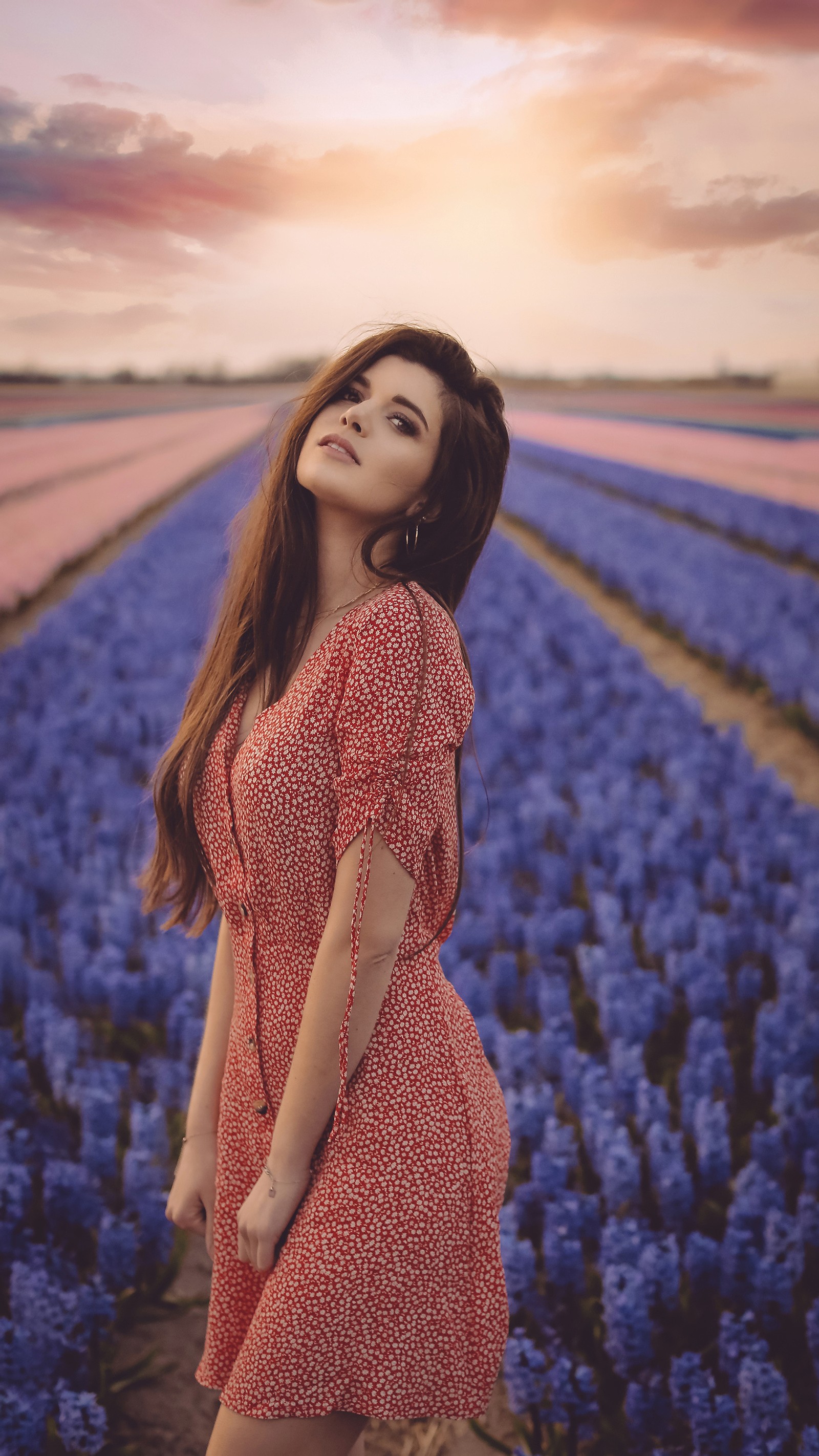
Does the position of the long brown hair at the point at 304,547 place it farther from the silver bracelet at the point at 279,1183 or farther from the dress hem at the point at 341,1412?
the dress hem at the point at 341,1412

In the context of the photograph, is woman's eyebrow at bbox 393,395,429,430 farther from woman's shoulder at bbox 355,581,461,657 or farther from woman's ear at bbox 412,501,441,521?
woman's shoulder at bbox 355,581,461,657

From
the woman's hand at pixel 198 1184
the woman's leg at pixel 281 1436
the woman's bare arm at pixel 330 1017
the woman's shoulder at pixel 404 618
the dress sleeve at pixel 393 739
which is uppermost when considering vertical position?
the woman's shoulder at pixel 404 618

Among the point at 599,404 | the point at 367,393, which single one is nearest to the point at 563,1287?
the point at 367,393

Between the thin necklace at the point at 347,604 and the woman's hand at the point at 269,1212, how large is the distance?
748 millimetres

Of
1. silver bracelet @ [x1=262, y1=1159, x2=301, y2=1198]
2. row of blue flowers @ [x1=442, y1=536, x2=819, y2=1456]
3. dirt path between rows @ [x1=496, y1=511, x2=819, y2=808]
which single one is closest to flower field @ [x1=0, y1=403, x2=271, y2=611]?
row of blue flowers @ [x1=442, y1=536, x2=819, y2=1456]

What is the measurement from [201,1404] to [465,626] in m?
6.82

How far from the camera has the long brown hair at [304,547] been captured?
1.39 m

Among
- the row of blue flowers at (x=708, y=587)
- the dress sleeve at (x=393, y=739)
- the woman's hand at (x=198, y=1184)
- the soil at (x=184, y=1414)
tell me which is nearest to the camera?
the dress sleeve at (x=393, y=739)

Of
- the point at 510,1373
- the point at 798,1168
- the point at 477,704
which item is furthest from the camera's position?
the point at 477,704

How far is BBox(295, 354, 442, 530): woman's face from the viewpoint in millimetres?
1321

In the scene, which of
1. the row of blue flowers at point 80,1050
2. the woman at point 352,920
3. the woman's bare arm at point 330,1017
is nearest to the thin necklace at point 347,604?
the woman at point 352,920

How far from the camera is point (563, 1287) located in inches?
87.2

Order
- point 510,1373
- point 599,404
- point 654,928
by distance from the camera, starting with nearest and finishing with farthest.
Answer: point 510,1373 → point 654,928 → point 599,404

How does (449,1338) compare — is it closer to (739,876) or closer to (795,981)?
(795,981)
